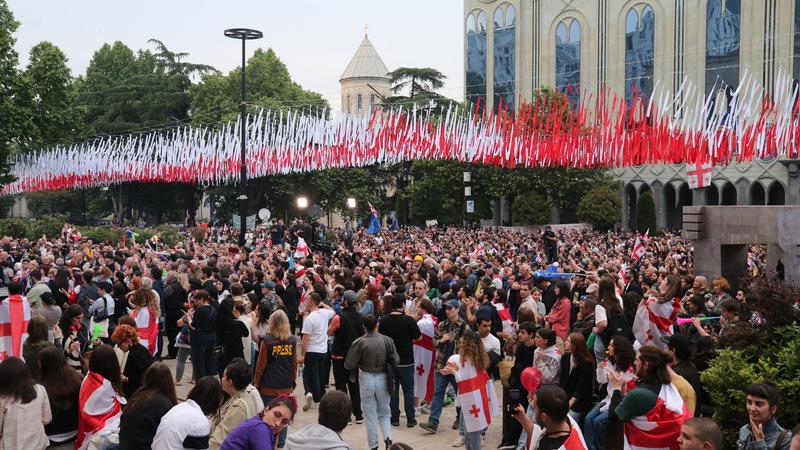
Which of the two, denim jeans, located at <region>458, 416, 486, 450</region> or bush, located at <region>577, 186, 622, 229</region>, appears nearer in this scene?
denim jeans, located at <region>458, 416, 486, 450</region>

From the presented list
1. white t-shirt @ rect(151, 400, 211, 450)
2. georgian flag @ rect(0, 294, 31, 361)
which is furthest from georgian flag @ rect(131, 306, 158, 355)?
white t-shirt @ rect(151, 400, 211, 450)

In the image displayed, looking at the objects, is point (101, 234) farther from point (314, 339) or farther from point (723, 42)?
point (723, 42)

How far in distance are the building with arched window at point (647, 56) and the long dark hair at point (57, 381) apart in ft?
142

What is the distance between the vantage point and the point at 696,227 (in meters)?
16.8

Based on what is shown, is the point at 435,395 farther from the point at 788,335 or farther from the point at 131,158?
the point at 131,158

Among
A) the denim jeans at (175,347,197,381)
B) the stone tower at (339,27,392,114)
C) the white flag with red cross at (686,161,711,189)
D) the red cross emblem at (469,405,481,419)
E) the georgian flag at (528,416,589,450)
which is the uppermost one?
the stone tower at (339,27,392,114)

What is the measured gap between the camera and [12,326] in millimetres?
9875

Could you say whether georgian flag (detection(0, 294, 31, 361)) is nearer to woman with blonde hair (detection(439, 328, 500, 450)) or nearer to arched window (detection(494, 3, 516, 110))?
woman with blonde hair (detection(439, 328, 500, 450))

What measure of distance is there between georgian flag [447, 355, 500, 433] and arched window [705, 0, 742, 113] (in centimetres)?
4875

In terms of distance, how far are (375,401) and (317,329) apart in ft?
5.89

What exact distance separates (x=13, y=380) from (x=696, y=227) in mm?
14287

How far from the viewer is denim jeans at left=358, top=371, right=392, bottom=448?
8445 mm

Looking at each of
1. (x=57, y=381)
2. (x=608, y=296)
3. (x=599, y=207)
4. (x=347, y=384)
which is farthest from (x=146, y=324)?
(x=599, y=207)

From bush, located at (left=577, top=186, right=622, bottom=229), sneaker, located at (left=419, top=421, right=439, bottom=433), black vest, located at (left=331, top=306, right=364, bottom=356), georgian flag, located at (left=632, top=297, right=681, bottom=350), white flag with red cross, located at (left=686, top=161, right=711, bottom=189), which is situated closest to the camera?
georgian flag, located at (left=632, top=297, right=681, bottom=350)
